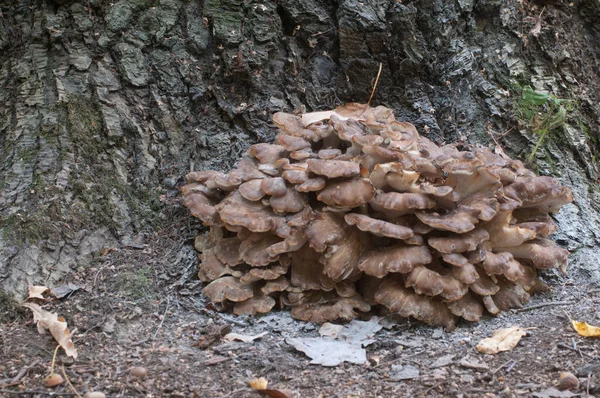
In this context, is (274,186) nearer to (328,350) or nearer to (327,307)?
(327,307)

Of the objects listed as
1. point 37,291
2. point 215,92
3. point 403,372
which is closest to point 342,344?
point 403,372

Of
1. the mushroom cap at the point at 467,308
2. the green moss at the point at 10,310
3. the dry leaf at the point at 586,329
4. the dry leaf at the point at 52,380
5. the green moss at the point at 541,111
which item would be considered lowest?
the green moss at the point at 10,310

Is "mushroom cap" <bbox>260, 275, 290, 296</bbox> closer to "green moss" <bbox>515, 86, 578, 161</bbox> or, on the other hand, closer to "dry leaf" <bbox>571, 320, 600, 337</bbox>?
"dry leaf" <bbox>571, 320, 600, 337</bbox>

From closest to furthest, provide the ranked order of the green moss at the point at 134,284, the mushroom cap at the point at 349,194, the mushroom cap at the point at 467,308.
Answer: the mushroom cap at the point at 349,194, the mushroom cap at the point at 467,308, the green moss at the point at 134,284

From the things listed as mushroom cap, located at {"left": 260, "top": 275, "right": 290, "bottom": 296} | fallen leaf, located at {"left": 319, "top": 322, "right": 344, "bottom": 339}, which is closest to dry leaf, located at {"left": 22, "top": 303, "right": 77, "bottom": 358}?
mushroom cap, located at {"left": 260, "top": 275, "right": 290, "bottom": 296}

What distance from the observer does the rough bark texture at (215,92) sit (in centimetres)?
432

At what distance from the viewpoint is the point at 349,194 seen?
359 centimetres

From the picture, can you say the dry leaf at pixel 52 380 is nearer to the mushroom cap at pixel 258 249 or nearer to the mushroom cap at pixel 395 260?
the mushroom cap at pixel 258 249

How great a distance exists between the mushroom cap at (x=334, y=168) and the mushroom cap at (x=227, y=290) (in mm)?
1014

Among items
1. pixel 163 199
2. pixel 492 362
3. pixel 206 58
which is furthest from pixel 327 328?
pixel 206 58

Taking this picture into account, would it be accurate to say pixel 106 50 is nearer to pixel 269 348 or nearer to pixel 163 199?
pixel 163 199

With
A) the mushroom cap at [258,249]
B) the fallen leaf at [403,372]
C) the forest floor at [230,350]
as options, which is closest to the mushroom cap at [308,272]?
the mushroom cap at [258,249]

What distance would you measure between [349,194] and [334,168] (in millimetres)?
211

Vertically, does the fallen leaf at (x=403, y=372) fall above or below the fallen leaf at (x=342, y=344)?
above
